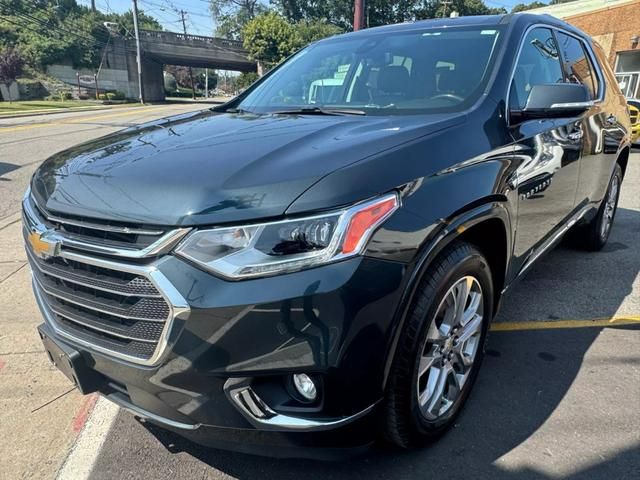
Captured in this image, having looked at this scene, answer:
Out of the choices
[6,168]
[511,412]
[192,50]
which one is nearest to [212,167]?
[511,412]

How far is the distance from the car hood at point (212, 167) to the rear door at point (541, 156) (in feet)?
2.00

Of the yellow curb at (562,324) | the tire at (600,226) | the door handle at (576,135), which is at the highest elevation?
the door handle at (576,135)

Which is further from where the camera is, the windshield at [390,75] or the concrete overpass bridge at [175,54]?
the concrete overpass bridge at [175,54]

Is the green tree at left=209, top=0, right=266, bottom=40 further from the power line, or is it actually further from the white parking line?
the white parking line

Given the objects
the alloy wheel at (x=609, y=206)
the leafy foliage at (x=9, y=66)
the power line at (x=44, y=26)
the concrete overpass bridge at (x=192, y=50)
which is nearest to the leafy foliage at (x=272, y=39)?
the concrete overpass bridge at (x=192, y=50)

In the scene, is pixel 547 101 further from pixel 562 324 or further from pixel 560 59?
pixel 562 324

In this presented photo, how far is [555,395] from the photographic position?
2.64 meters

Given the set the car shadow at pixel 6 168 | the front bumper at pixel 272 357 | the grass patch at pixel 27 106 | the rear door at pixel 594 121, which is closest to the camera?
the front bumper at pixel 272 357

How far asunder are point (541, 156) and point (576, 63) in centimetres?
156

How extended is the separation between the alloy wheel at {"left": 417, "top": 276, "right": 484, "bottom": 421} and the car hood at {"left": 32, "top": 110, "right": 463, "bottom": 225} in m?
0.76

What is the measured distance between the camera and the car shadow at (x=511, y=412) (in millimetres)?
2129

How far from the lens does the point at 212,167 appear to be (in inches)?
72.2

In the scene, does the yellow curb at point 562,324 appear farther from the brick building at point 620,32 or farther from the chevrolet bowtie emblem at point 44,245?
the brick building at point 620,32

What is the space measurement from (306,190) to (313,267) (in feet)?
0.85
